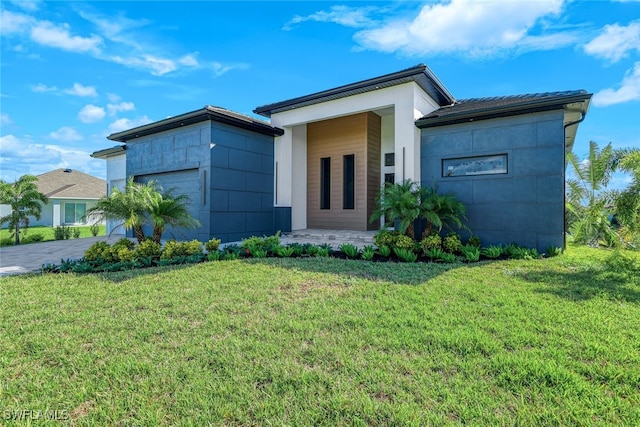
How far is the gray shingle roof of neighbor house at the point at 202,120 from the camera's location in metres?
9.33

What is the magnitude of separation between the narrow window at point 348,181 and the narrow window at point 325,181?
701 mm

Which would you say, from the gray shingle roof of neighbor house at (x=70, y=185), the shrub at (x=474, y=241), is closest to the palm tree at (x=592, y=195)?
the shrub at (x=474, y=241)

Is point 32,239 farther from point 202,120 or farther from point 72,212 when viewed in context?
point 72,212

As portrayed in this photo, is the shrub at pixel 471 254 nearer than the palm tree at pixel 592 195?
Yes

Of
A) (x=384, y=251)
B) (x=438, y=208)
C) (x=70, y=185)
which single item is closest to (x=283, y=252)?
(x=384, y=251)

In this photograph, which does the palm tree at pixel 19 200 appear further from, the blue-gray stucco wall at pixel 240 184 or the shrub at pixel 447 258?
the shrub at pixel 447 258

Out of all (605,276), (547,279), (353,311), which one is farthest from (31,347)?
(605,276)

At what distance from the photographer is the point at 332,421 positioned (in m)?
1.91

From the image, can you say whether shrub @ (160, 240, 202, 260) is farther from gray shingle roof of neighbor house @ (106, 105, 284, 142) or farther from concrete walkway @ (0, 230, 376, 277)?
gray shingle roof of neighbor house @ (106, 105, 284, 142)

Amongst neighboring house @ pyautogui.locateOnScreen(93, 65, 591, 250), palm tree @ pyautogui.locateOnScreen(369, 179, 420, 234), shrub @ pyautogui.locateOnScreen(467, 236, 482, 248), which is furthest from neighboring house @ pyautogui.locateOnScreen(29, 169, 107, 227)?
shrub @ pyautogui.locateOnScreen(467, 236, 482, 248)

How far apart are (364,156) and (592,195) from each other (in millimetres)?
6867

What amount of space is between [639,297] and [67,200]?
30.6 metres

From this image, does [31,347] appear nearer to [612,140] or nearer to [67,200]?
[612,140]

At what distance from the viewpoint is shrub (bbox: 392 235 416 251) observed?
7.60 m
